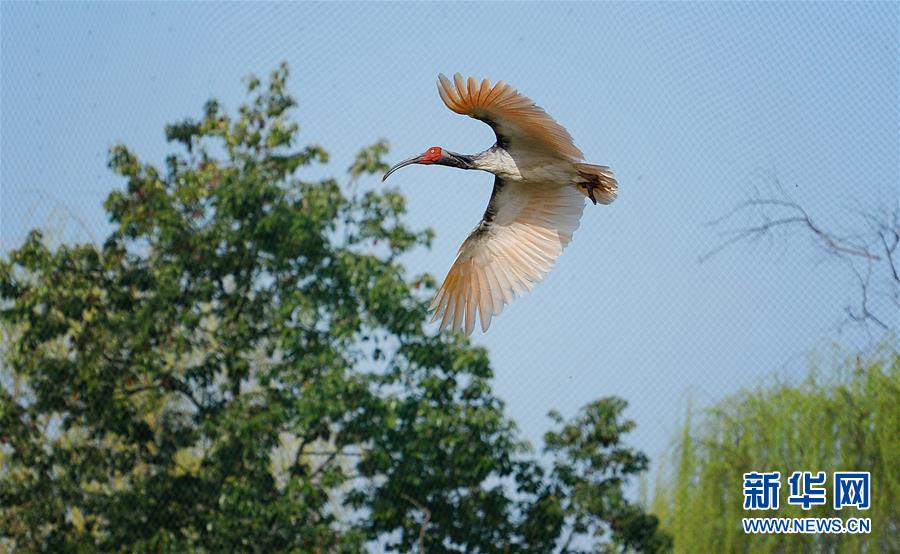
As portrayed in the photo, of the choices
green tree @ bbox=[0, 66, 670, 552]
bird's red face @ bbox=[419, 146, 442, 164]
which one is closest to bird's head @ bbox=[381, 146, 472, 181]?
bird's red face @ bbox=[419, 146, 442, 164]

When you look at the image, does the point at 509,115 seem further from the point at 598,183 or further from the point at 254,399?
the point at 254,399

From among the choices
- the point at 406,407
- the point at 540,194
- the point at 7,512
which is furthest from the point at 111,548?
the point at 540,194

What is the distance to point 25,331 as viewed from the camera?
5473mm

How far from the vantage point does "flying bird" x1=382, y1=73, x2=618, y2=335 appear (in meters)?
3.29

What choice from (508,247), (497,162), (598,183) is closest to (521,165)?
(497,162)

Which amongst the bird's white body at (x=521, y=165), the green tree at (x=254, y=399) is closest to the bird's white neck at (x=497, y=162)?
the bird's white body at (x=521, y=165)

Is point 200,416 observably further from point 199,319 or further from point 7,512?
point 7,512

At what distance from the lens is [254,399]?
18.1 ft

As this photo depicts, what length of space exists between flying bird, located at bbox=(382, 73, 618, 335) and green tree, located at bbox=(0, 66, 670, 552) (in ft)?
4.96

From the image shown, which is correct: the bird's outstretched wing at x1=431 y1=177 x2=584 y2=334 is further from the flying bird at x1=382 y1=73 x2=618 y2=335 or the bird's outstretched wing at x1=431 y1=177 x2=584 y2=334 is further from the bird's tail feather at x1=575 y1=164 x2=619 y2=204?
the bird's tail feather at x1=575 y1=164 x2=619 y2=204

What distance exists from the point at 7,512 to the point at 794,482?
10.3 feet

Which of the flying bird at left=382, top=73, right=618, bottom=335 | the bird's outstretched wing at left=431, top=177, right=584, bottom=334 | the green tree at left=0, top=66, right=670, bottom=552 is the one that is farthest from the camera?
the green tree at left=0, top=66, right=670, bottom=552

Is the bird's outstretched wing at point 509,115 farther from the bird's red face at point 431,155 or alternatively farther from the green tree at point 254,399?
the green tree at point 254,399

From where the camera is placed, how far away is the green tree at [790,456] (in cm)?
549
